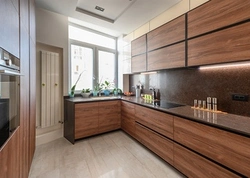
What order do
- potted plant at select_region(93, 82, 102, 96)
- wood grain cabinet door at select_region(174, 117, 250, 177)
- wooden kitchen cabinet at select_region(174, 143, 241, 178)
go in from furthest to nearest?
potted plant at select_region(93, 82, 102, 96) < wooden kitchen cabinet at select_region(174, 143, 241, 178) < wood grain cabinet door at select_region(174, 117, 250, 177)

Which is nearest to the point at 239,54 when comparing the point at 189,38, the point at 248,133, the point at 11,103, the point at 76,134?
the point at 189,38

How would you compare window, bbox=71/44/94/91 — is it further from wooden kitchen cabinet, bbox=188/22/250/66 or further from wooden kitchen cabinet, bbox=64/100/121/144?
wooden kitchen cabinet, bbox=188/22/250/66

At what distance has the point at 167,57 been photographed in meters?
2.13

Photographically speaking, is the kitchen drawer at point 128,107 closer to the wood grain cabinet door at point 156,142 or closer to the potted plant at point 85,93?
the wood grain cabinet door at point 156,142

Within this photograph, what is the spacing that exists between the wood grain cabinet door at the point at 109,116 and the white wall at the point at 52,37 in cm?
89

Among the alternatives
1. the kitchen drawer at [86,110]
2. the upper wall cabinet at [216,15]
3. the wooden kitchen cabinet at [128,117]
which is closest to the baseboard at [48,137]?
the kitchen drawer at [86,110]

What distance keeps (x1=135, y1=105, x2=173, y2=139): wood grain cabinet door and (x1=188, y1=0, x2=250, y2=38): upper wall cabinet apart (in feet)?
4.05

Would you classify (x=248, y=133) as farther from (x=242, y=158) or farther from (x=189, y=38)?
(x=189, y=38)

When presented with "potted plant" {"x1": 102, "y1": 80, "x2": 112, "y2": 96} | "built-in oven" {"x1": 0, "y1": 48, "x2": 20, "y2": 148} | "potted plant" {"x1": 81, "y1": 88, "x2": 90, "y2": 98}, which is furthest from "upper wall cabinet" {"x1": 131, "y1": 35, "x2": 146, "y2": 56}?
"built-in oven" {"x1": 0, "y1": 48, "x2": 20, "y2": 148}

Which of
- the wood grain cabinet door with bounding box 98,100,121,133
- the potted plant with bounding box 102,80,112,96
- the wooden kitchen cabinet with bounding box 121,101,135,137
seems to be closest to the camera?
the wooden kitchen cabinet with bounding box 121,101,135,137

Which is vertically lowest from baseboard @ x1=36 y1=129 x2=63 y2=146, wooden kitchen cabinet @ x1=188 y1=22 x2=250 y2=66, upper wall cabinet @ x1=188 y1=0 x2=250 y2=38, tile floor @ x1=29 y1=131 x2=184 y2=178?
tile floor @ x1=29 y1=131 x2=184 y2=178

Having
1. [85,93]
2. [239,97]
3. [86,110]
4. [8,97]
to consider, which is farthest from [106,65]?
[239,97]

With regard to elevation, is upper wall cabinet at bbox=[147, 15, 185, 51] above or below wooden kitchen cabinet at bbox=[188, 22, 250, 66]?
above

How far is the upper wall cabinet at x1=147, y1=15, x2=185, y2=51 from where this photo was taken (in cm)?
190
